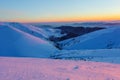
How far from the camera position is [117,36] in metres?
35.6

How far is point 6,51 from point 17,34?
729 centimetres

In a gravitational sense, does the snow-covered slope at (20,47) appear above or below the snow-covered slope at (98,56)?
below

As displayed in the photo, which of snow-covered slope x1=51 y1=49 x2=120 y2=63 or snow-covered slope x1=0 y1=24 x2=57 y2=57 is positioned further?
snow-covered slope x1=0 y1=24 x2=57 y2=57

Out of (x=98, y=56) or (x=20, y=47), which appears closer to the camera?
(x=98, y=56)

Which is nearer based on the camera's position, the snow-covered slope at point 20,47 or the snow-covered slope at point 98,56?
the snow-covered slope at point 98,56

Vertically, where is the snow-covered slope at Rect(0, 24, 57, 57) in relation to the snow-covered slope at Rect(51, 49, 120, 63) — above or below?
below

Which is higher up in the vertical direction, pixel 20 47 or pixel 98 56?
pixel 98 56

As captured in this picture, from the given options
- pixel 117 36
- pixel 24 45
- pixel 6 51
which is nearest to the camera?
pixel 6 51

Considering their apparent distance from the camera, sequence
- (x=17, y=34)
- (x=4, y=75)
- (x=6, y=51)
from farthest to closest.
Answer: (x=17, y=34)
(x=6, y=51)
(x=4, y=75)

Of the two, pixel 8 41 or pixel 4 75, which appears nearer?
pixel 4 75

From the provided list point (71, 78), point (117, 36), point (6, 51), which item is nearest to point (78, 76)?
point (71, 78)

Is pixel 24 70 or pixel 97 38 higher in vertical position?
pixel 24 70

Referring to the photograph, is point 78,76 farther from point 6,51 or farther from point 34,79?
point 6,51

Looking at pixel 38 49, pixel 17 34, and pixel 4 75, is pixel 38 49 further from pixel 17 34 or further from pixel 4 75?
pixel 4 75
